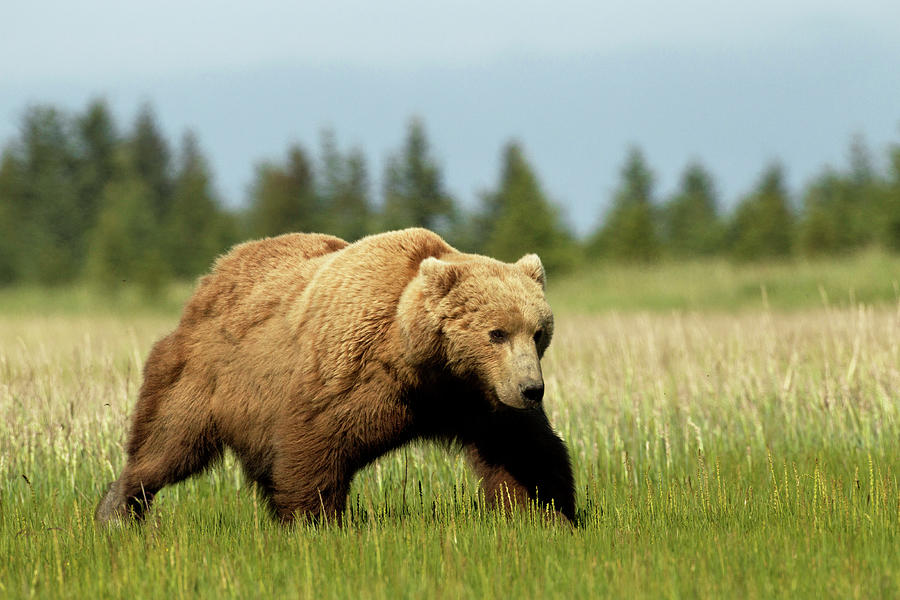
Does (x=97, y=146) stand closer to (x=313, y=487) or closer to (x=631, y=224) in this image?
(x=631, y=224)

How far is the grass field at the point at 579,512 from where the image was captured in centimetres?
397

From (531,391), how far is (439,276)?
78 centimetres

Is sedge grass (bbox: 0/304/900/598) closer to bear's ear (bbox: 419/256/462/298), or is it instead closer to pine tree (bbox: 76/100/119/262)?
bear's ear (bbox: 419/256/462/298)

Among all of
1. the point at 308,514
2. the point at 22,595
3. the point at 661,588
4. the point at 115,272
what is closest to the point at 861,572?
the point at 661,588

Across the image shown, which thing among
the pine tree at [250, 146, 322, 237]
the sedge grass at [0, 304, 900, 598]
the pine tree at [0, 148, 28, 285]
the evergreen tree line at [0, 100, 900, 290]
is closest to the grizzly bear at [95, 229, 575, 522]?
the sedge grass at [0, 304, 900, 598]

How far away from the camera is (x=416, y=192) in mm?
43000

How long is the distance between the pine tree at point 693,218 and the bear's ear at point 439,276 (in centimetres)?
5586

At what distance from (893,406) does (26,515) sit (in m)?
7.16

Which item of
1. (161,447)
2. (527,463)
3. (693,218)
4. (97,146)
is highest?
(97,146)

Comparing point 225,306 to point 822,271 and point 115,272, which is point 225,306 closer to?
point 822,271

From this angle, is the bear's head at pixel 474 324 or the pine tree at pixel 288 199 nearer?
the bear's head at pixel 474 324

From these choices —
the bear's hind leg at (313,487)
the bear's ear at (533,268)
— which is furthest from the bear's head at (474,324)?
the bear's hind leg at (313,487)

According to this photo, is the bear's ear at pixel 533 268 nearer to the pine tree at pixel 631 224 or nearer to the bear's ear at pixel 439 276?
the bear's ear at pixel 439 276

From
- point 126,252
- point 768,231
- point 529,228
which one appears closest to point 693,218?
point 768,231
